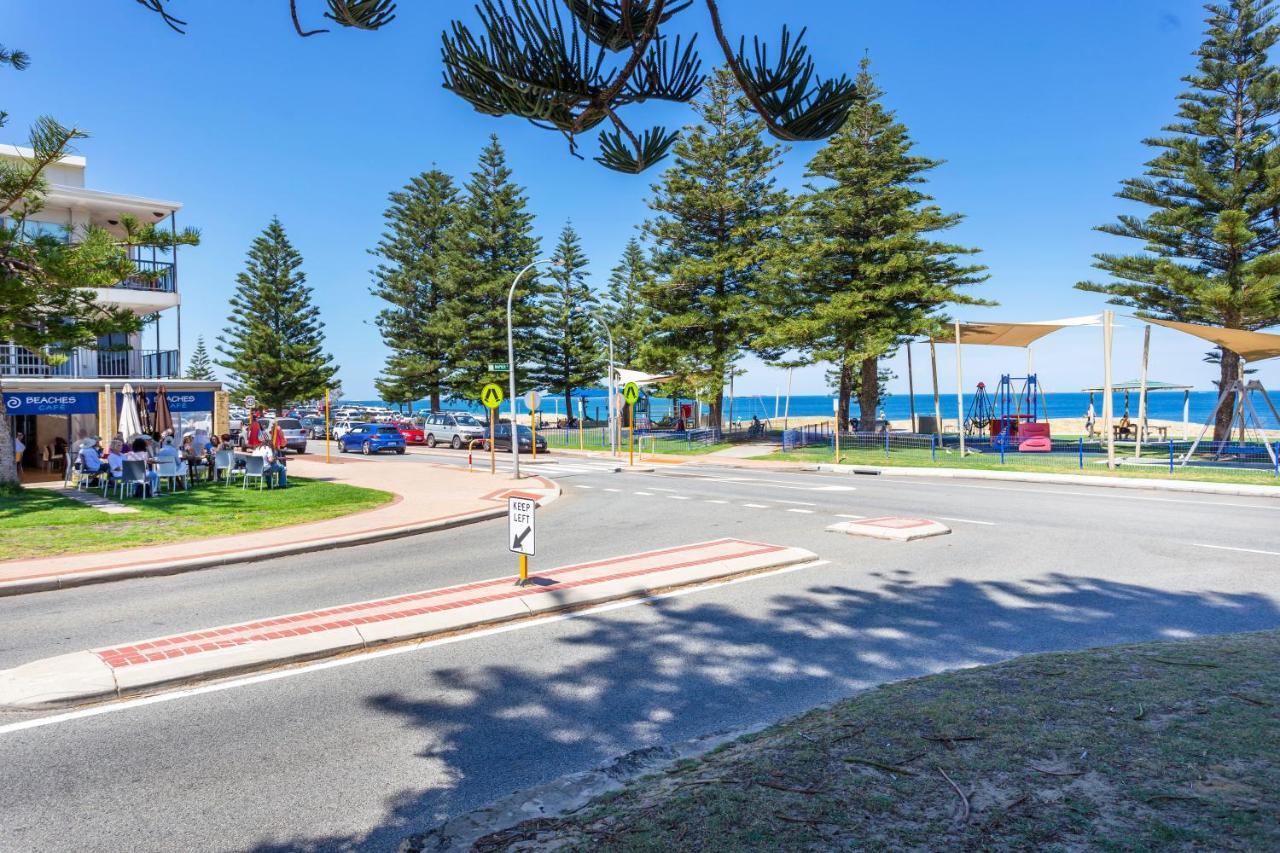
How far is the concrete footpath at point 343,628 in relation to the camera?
5461 millimetres

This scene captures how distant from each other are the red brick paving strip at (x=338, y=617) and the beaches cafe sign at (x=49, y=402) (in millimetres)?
18739

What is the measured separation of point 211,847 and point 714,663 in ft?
11.5

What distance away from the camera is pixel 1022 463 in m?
23.7

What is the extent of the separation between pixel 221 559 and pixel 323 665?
5.22 metres

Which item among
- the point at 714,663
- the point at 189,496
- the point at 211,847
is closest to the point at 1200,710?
the point at 714,663

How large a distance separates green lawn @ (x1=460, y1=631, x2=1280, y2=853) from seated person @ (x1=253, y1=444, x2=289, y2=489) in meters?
16.5

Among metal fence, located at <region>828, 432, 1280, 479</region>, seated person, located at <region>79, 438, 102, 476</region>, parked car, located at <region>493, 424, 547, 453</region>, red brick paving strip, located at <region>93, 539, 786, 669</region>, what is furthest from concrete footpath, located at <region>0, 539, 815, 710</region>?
parked car, located at <region>493, 424, 547, 453</region>

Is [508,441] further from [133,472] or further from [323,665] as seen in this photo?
[323,665]

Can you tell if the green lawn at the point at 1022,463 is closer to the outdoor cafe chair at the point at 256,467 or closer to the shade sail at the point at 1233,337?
the shade sail at the point at 1233,337

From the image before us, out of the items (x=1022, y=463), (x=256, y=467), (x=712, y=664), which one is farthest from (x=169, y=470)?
(x=1022, y=463)

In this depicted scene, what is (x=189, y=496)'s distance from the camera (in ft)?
52.5

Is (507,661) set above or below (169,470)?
below

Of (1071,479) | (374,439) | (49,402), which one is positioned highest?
(49,402)

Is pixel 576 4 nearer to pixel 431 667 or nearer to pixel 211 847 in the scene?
pixel 211 847
